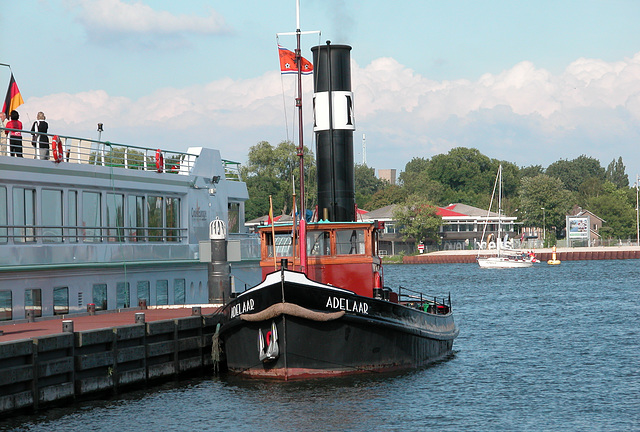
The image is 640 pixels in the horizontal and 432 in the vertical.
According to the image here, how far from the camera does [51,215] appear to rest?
25250mm

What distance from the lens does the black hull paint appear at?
69.7 feet

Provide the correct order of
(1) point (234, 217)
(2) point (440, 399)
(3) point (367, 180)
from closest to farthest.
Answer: (2) point (440, 399)
(1) point (234, 217)
(3) point (367, 180)

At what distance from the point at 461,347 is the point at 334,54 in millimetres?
12669

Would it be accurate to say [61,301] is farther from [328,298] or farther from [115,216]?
[328,298]

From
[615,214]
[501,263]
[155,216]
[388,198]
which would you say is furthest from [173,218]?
[615,214]

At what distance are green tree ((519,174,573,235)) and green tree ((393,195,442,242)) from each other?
51.4 feet

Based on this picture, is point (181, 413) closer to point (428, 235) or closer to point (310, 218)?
point (310, 218)

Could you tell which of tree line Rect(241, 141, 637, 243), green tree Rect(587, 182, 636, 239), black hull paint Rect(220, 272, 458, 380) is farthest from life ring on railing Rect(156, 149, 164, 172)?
green tree Rect(587, 182, 636, 239)

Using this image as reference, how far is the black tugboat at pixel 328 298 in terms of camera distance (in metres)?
21.3

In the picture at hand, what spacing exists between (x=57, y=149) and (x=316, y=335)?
9564 millimetres

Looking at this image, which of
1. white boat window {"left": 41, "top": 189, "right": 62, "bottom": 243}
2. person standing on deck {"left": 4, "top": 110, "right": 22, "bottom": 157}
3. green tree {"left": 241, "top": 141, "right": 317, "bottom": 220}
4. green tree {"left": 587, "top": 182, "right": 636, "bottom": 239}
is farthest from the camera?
green tree {"left": 587, "top": 182, "right": 636, "bottom": 239}

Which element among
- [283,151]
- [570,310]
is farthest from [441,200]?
[570,310]

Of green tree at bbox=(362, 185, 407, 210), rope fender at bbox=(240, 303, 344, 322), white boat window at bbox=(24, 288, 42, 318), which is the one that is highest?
green tree at bbox=(362, 185, 407, 210)

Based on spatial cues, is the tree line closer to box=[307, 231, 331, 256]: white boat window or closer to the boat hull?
the boat hull
